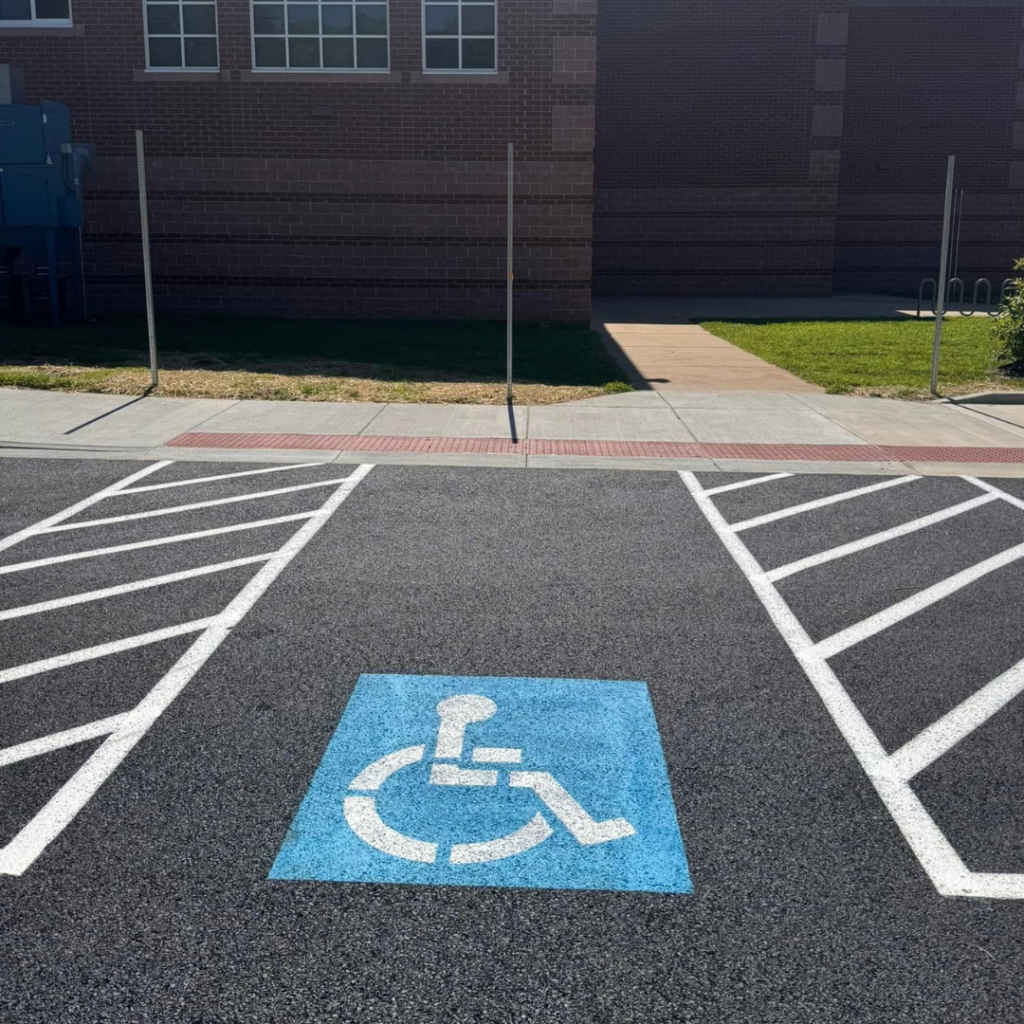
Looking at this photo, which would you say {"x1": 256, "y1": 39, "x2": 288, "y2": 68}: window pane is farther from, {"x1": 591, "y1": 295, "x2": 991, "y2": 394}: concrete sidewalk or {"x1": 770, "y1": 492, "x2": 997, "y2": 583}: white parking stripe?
{"x1": 770, "y1": 492, "x2": 997, "y2": 583}: white parking stripe

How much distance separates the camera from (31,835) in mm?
4145

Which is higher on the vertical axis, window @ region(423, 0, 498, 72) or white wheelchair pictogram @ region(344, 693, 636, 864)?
window @ region(423, 0, 498, 72)

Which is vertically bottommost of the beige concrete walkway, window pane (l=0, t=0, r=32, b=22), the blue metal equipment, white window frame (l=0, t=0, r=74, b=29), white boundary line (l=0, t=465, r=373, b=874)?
white boundary line (l=0, t=465, r=373, b=874)

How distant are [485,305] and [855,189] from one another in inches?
707

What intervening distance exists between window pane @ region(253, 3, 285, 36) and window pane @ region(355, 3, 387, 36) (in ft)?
4.49

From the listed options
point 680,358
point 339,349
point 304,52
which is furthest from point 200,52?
point 680,358

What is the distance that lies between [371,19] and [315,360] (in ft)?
26.2

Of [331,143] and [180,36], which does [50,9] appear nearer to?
[180,36]

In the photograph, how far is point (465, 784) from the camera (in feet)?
15.0

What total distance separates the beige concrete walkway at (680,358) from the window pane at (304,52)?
7.40 m

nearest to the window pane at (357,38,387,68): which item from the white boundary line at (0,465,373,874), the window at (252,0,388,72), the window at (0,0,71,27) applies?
the window at (252,0,388,72)

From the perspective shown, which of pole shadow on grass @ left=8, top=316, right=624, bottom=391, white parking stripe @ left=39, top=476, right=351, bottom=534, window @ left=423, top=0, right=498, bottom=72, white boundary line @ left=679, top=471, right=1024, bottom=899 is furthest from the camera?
window @ left=423, top=0, right=498, bottom=72

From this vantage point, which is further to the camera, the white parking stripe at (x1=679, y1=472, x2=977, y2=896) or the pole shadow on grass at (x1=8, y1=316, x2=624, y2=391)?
the pole shadow on grass at (x1=8, y1=316, x2=624, y2=391)

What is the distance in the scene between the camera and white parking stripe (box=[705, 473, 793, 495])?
976 centimetres
